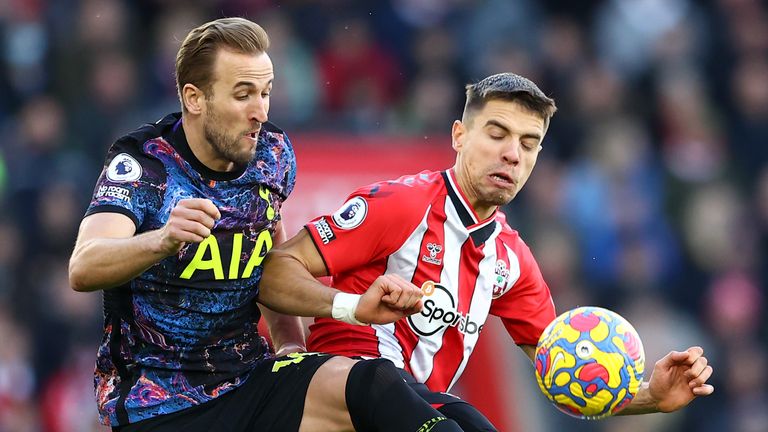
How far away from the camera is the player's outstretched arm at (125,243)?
4613 mm

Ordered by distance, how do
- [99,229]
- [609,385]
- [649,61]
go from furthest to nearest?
[649,61], [609,385], [99,229]

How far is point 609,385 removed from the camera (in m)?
5.34

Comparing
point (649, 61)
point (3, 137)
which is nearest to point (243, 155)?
point (3, 137)

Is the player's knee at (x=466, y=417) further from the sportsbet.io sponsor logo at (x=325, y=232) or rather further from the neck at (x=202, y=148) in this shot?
the neck at (x=202, y=148)

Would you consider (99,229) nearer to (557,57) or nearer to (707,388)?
(707,388)

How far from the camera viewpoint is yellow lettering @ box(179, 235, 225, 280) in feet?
17.3

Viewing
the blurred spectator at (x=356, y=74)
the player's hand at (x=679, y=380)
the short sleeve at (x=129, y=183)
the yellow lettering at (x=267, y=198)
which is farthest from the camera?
the blurred spectator at (x=356, y=74)

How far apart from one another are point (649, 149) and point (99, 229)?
7.46 m

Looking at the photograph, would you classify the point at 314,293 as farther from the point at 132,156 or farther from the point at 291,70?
the point at 291,70

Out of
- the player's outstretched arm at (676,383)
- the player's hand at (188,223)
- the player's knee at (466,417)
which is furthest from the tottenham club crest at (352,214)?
the player's outstretched arm at (676,383)

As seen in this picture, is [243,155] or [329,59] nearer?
[243,155]

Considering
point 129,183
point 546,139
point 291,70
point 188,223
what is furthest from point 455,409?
point 291,70

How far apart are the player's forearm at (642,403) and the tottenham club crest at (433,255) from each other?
1030 mm

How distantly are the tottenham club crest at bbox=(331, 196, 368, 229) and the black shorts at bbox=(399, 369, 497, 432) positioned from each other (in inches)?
25.0
